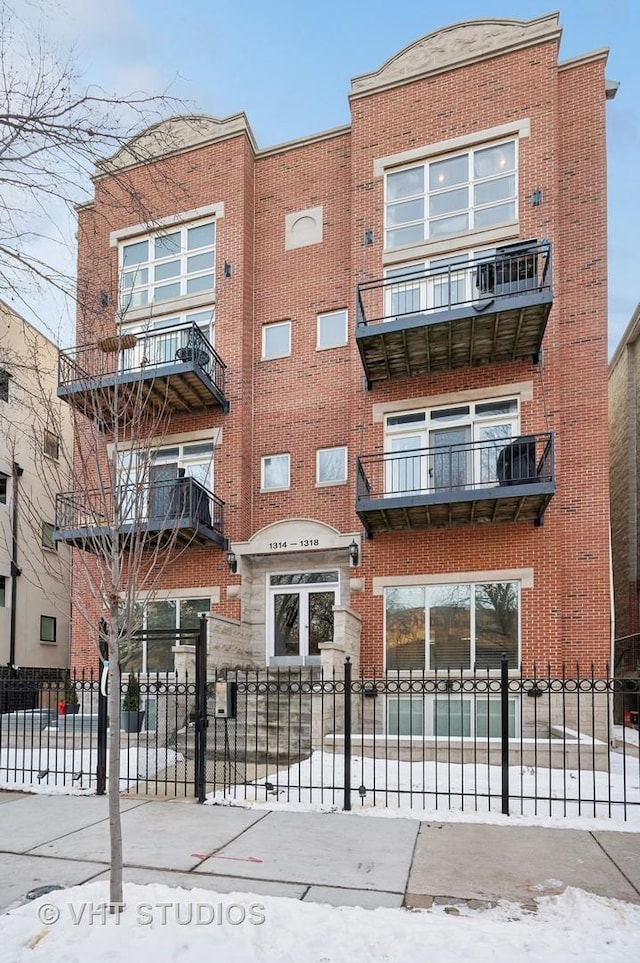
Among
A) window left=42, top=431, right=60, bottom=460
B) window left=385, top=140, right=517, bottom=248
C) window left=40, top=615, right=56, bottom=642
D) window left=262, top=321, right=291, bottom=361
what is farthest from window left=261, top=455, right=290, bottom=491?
window left=40, top=615, right=56, bottom=642

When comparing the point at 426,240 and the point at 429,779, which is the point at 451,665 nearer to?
the point at 429,779

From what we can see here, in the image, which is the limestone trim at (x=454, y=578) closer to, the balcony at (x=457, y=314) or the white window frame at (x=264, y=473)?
the white window frame at (x=264, y=473)

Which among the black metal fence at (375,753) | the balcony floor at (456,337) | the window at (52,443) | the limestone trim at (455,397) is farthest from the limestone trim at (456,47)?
the black metal fence at (375,753)

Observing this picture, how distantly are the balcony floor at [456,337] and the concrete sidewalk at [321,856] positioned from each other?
924 centimetres

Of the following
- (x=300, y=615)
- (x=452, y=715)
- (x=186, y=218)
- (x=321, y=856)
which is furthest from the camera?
(x=186, y=218)

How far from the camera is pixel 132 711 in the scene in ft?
40.8

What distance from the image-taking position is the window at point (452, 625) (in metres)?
13.7

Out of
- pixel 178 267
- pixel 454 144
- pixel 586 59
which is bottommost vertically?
pixel 178 267

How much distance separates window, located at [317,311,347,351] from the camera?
1656 cm

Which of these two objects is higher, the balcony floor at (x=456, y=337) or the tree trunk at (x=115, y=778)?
the balcony floor at (x=456, y=337)

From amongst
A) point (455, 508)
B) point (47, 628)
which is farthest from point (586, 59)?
point (47, 628)

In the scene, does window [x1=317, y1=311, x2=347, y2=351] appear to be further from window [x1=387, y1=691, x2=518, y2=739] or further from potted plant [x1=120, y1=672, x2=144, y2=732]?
potted plant [x1=120, y1=672, x2=144, y2=732]

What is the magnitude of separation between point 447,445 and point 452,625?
3690 mm

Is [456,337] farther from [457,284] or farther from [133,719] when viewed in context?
[133,719]
